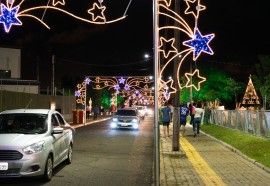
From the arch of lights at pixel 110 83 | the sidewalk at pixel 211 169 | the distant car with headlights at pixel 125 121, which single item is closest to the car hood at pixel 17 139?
the sidewalk at pixel 211 169

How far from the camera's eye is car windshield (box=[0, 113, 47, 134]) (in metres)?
10.9

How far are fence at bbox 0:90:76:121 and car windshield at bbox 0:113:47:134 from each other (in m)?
2.10

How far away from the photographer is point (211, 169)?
11.8 m

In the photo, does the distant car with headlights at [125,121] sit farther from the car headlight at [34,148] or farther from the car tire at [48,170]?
the car headlight at [34,148]

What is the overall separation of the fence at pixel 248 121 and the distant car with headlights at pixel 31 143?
27.5ft

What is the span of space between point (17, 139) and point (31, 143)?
37cm

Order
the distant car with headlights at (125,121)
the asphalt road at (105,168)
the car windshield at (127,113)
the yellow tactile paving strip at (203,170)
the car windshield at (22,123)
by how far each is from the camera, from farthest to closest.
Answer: the car windshield at (127,113)
the distant car with headlights at (125,121)
the car windshield at (22,123)
the asphalt road at (105,168)
the yellow tactile paving strip at (203,170)

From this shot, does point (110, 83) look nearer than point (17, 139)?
No

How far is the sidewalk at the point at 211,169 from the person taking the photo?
996 centimetres

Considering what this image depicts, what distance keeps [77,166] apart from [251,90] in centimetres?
4552

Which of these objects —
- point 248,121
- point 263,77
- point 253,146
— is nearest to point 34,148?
point 253,146

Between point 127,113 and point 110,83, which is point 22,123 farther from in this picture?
point 110,83

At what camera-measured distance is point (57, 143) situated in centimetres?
1102

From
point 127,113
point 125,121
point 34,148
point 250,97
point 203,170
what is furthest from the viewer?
point 250,97
